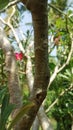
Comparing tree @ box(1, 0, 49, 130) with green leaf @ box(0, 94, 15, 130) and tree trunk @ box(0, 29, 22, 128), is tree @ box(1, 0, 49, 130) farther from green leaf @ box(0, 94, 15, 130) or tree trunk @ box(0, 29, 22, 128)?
green leaf @ box(0, 94, 15, 130)

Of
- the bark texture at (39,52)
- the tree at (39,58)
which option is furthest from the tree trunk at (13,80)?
the bark texture at (39,52)

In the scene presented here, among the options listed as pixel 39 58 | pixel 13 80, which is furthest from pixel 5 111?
pixel 13 80

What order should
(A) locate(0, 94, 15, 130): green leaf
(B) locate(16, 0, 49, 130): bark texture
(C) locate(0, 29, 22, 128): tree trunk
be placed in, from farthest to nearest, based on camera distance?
(C) locate(0, 29, 22, 128): tree trunk < (A) locate(0, 94, 15, 130): green leaf < (B) locate(16, 0, 49, 130): bark texture

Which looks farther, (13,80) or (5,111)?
(13,80)

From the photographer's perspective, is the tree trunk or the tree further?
the tree trunk

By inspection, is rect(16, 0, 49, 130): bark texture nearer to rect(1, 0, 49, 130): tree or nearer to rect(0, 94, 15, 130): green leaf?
rect(1, 0, 49, 130): tree

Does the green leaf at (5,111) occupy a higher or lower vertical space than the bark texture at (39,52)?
lower

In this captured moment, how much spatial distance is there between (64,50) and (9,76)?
143 centimetres

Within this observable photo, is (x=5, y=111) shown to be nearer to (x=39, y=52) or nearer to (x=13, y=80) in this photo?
(x=39, y=52)

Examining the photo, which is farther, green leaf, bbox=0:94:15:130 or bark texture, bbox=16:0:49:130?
green leaf, bbox=0:94:15:130

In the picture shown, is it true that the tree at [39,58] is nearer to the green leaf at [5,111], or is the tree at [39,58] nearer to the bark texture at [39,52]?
the bark texture at [39,52]

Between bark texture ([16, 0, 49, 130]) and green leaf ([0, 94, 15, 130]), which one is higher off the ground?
bark texture ([16, 0, 49, 130])

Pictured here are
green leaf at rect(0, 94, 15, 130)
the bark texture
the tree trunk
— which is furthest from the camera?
the tree trunk

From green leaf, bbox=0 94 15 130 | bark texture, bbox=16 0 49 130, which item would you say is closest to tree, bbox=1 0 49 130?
bark texture, bbox=16 0 49 130
